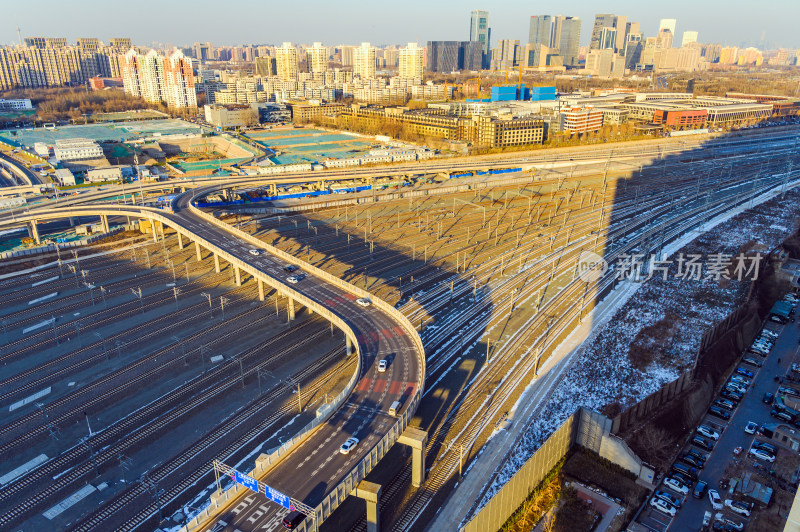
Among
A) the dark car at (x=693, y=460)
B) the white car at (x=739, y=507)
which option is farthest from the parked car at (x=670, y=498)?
the dark car at (x=693, y=460)

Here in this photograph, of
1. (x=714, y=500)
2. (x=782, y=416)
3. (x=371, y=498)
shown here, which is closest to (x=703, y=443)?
(x=714, y=500)

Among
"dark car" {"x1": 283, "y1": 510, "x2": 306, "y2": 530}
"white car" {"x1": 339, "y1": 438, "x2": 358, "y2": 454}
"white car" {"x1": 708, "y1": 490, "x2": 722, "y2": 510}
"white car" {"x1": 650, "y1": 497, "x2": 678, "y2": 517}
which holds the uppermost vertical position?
"white car" {"x1": 339, "y1": 438, "x2": 358, "y2": 454}

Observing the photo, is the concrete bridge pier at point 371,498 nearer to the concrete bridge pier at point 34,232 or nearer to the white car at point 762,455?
the white car at point 762,455

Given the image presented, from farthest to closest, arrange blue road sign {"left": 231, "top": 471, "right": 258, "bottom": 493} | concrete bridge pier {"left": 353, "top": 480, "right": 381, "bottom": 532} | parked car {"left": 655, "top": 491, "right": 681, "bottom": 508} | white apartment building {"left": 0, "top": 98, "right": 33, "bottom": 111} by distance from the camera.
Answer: white apartment building {"left": 0, "top": 98, "right": 33, "bottom": 111} < parked car {"left": 655, "top": 491, "right": 681, "bottom": 508} < concrete bridge pier {"left": 353, "top": 480, "right": 381, "bottom": 532} < blue road sign {"left": 231, "top": 471, "right": 258, "bottom": 493}

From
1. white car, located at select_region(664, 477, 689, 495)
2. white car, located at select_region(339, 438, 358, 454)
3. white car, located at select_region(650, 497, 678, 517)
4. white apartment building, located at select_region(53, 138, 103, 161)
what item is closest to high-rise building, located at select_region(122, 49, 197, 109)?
white apartment building, located at select_region(53, 138, 103, 161)

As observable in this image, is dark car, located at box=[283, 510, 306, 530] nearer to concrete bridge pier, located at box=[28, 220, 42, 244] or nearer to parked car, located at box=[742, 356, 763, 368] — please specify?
parked car, located at box=[742, 356, 763, 368]
